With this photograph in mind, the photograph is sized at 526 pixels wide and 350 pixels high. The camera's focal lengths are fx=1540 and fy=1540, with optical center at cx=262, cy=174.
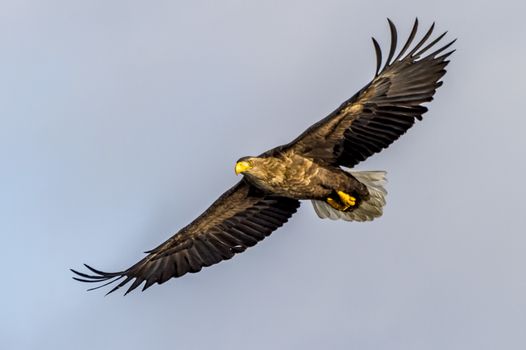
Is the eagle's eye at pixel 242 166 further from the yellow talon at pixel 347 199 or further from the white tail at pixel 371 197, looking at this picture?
the white tail at pixel 371 197

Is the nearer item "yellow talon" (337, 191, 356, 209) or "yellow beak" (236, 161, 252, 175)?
"yellow beak" (236, 161, 252, 175)

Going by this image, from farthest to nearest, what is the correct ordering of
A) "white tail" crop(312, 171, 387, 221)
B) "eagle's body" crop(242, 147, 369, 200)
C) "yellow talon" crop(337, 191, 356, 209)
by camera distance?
1. "white tail" crop(312, 171, 387, 221)
2. "yellow talon" crop(337, 191, 356, 209)
3. "eagle's body" crop(242, 147, 369, 200)

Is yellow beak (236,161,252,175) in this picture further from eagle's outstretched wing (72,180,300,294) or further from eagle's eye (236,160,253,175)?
eagle's outstretched wing (72,180,300,294)

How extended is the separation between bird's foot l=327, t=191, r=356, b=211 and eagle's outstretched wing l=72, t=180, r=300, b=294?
0.65m

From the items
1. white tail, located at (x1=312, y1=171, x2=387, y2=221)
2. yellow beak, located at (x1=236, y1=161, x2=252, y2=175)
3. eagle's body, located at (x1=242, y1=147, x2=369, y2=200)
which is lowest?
white tail, located at (x1=312, y1=171, x2=387, y2=221)

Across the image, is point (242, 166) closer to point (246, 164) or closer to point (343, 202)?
point (246, 164)

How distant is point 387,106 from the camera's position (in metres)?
17.0

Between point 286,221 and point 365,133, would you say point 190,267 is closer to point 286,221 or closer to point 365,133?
point 286,221

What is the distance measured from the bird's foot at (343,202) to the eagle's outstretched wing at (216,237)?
65 cm

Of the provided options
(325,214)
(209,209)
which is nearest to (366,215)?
(325,214)

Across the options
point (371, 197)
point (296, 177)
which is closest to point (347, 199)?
point (371, 197)

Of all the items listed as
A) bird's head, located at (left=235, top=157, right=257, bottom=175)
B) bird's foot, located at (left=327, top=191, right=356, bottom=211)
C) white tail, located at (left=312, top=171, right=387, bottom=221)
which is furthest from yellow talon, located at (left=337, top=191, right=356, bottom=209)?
bird's head, located at (left=235, top=157, right=257, bottom=175)

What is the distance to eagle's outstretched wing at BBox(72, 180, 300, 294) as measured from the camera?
17.9m

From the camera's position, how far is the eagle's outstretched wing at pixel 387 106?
16859 mm
